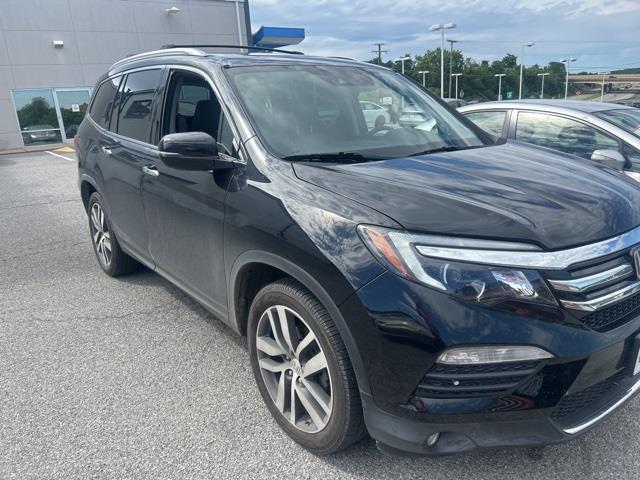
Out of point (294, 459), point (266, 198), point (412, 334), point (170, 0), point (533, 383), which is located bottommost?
point (294, 459)

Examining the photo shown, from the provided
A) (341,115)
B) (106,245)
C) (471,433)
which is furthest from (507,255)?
(106,245)

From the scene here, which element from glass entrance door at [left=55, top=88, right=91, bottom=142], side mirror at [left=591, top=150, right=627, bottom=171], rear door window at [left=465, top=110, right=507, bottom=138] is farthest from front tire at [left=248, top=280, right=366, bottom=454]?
glass entrance door at [left=55, top=88, right=91, bottom=142]

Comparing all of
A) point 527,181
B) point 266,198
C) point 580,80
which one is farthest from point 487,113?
point 580,80

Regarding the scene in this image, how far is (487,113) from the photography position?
19.1 feet

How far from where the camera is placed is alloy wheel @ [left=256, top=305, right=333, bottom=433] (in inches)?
87.1

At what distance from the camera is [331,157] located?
8.32 feet

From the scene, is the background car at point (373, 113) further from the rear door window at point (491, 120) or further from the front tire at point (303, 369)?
the rear door window at point (491, 120)

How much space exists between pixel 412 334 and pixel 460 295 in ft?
0.71

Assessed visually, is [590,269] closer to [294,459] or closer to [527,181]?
[527,181]

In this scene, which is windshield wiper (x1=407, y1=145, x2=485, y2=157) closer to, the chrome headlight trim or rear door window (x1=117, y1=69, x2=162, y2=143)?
the chrome headlight trim

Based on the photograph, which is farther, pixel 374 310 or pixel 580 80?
pixel 580 80

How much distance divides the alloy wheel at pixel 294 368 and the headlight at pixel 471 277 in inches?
22.8

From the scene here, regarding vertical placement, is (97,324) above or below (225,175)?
below

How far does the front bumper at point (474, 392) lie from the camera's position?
5.68 feet
